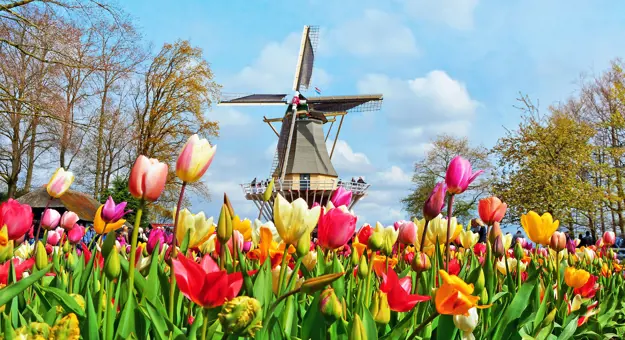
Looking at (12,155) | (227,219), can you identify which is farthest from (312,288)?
(12,155)

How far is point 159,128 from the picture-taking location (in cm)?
2469

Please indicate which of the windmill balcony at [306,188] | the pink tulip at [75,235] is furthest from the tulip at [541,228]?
the windmill balcony at [306,188]

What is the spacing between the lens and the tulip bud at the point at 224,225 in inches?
56.6

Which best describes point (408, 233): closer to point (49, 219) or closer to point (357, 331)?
point (357, 331)

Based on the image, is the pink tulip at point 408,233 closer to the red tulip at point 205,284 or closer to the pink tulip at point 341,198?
the pink tulip at point 341,198

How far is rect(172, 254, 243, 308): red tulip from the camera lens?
936 mm

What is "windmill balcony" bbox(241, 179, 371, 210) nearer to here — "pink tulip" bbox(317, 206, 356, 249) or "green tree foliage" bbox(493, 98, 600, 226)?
"green tree foliage" bbox(493, 98, 600, 226)

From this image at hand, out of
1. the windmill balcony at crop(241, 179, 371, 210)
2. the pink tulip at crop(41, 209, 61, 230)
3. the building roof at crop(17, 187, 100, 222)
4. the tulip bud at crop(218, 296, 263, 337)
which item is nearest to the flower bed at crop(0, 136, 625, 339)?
the tulip bud at crop(218, 296, 263, 337)

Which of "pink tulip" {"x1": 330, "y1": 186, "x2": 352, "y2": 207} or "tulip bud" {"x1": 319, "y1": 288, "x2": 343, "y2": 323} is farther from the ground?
"pink tulip" {"x1": 330, "y1": 186, "x2": 352, "y2": 207}

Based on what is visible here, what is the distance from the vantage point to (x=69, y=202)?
19375 mm

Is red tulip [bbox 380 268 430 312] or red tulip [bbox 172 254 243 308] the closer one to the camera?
red tulip [bbox 172 254 243 308]

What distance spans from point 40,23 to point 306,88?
18.7 meters

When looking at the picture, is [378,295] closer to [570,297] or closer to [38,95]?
[570,297]

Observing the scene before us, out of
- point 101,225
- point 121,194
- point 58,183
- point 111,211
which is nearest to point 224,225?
point 111,211
